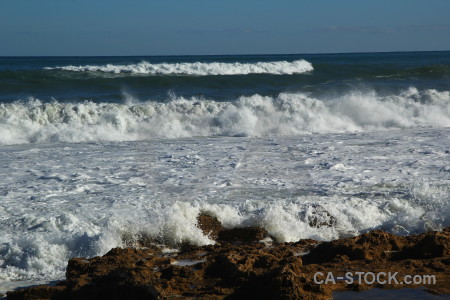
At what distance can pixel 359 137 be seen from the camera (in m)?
13.2

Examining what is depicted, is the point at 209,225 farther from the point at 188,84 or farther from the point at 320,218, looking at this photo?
the point at 188,84

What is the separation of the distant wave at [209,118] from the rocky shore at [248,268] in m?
8.34

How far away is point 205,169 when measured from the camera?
9273mm

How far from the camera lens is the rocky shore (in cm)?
414

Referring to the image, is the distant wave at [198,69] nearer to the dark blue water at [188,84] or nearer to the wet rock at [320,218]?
the dark blue water at [188,84]

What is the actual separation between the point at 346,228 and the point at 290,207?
0.67m

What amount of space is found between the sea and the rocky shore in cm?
42

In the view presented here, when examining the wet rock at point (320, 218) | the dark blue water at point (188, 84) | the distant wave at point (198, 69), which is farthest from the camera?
the distant wave at point (198, 69)

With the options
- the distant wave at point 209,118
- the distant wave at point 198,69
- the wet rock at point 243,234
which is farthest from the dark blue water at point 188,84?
the wet rock at point 243,234

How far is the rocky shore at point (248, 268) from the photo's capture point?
4.14 metres

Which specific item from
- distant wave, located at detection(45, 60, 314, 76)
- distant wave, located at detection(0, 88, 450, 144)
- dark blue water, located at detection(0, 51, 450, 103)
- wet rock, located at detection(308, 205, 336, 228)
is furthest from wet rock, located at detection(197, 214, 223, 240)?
distant wave, located at detection(45, 60, 314, 76)

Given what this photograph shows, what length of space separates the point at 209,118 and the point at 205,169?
20.2 ft

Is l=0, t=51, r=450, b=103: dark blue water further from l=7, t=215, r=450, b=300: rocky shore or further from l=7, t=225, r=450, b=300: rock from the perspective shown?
l=7, t=225, r=450, b=300: rock

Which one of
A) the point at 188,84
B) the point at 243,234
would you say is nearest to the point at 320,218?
the point at 243,234
